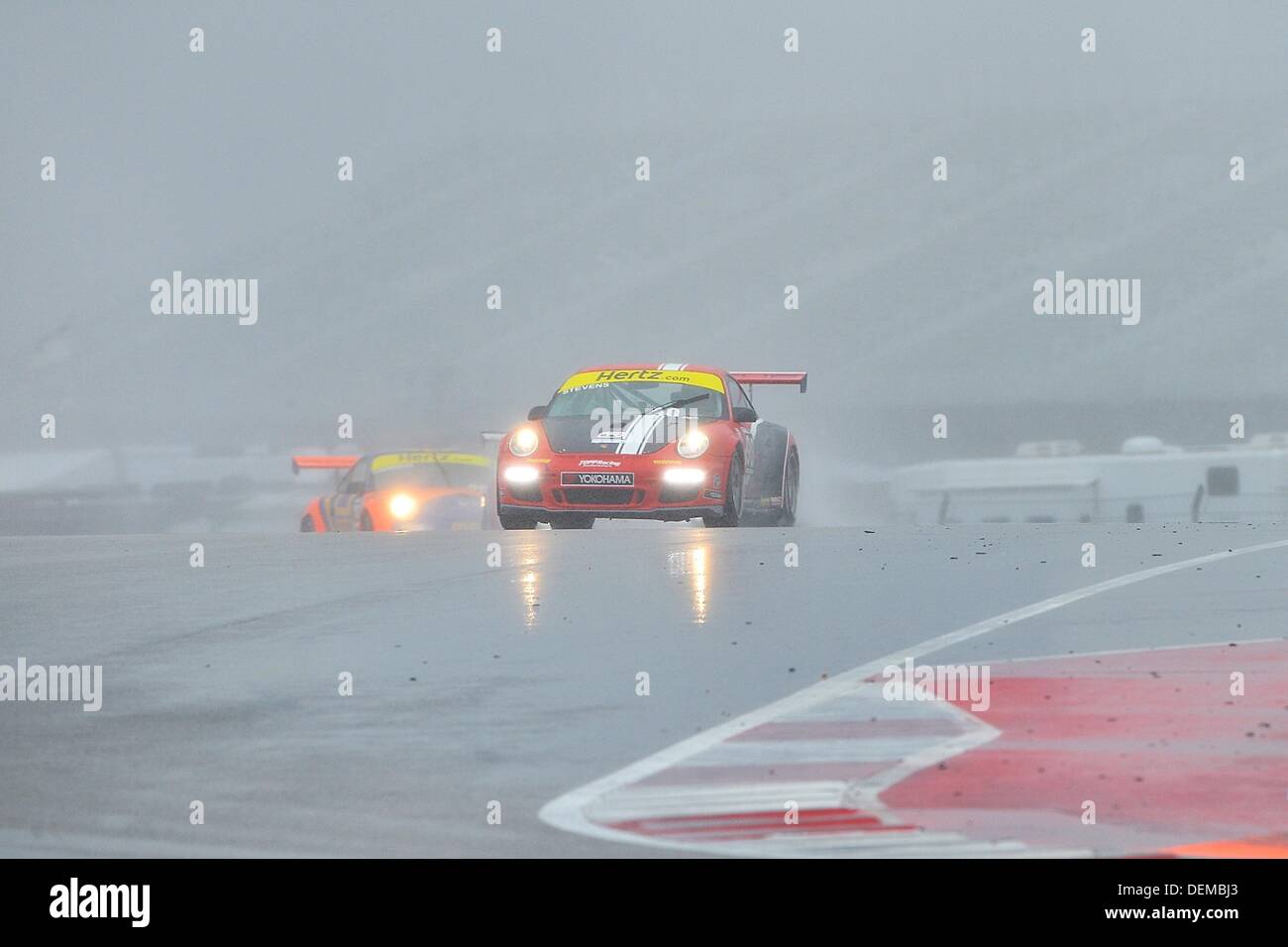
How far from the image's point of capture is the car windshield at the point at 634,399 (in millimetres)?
17219

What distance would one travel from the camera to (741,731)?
720 cm

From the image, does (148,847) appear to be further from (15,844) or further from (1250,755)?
(1250,755)

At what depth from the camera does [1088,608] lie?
36.5ft

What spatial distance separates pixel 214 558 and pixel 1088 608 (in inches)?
268

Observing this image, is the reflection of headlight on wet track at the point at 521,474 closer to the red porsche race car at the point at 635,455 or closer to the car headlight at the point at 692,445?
the red porsche race car at the point at 635,455

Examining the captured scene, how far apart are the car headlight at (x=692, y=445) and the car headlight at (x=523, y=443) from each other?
1.18 meters

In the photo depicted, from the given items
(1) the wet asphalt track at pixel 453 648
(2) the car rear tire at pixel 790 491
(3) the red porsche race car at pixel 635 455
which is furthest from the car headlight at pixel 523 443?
(2) the car rear tire at pixel 790 491

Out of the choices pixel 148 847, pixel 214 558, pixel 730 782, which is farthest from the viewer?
pixel 214 558

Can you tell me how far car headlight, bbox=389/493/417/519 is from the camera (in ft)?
65.8

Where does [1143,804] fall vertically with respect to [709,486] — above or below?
below

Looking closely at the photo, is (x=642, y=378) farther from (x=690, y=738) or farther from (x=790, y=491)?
(x=690, y=738)
